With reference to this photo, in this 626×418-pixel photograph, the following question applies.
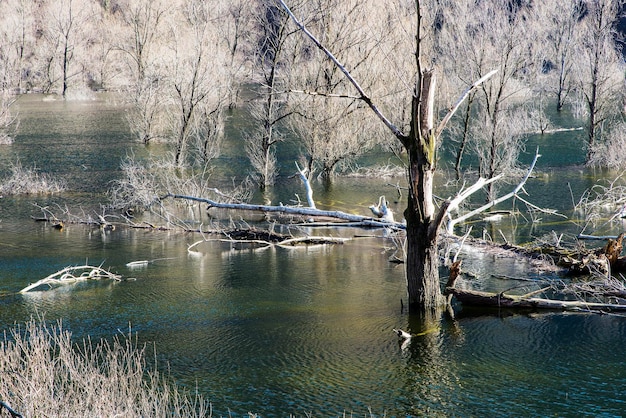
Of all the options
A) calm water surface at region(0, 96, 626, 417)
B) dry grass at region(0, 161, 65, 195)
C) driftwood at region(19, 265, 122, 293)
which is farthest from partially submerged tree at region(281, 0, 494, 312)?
dry grass at region(0, 161, 65, 195)

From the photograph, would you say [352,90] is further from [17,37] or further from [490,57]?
[17,37]

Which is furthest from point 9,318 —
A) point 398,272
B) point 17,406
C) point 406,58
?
point 406,58

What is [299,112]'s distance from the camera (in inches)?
1086

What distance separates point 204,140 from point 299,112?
535 centimetres

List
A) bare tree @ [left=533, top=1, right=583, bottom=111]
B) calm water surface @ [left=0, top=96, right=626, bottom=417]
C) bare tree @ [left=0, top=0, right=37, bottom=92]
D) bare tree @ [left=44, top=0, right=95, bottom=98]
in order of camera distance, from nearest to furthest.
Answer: calm water surface @ [left=0, top=96, right=626, bottom=417] → bare tree @ [left=533, top=1, right=583, bottom=111] → bare tree @ [left=0, top=0, right=37, bottom=92] → bare tree @ [left=44, top=0, right=95, bottom=98]

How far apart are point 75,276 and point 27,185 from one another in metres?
12.2

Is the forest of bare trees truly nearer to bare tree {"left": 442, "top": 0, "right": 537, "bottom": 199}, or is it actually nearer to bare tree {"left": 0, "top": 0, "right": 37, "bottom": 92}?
bare tree {"left": 442, "top": 0, "right": 537, "bottom": 199}

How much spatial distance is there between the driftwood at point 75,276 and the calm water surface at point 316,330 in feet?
0.84

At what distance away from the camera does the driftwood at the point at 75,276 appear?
14564 mm

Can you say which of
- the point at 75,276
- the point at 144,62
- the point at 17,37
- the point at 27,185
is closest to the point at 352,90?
the point at 27,185

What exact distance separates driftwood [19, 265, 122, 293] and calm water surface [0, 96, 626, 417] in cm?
26

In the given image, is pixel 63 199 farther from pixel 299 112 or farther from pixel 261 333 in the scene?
pixel 261 333

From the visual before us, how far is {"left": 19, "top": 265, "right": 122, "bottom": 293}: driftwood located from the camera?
47.8 ft

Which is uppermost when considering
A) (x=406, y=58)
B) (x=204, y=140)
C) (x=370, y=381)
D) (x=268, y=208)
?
(x=406, y=58)
